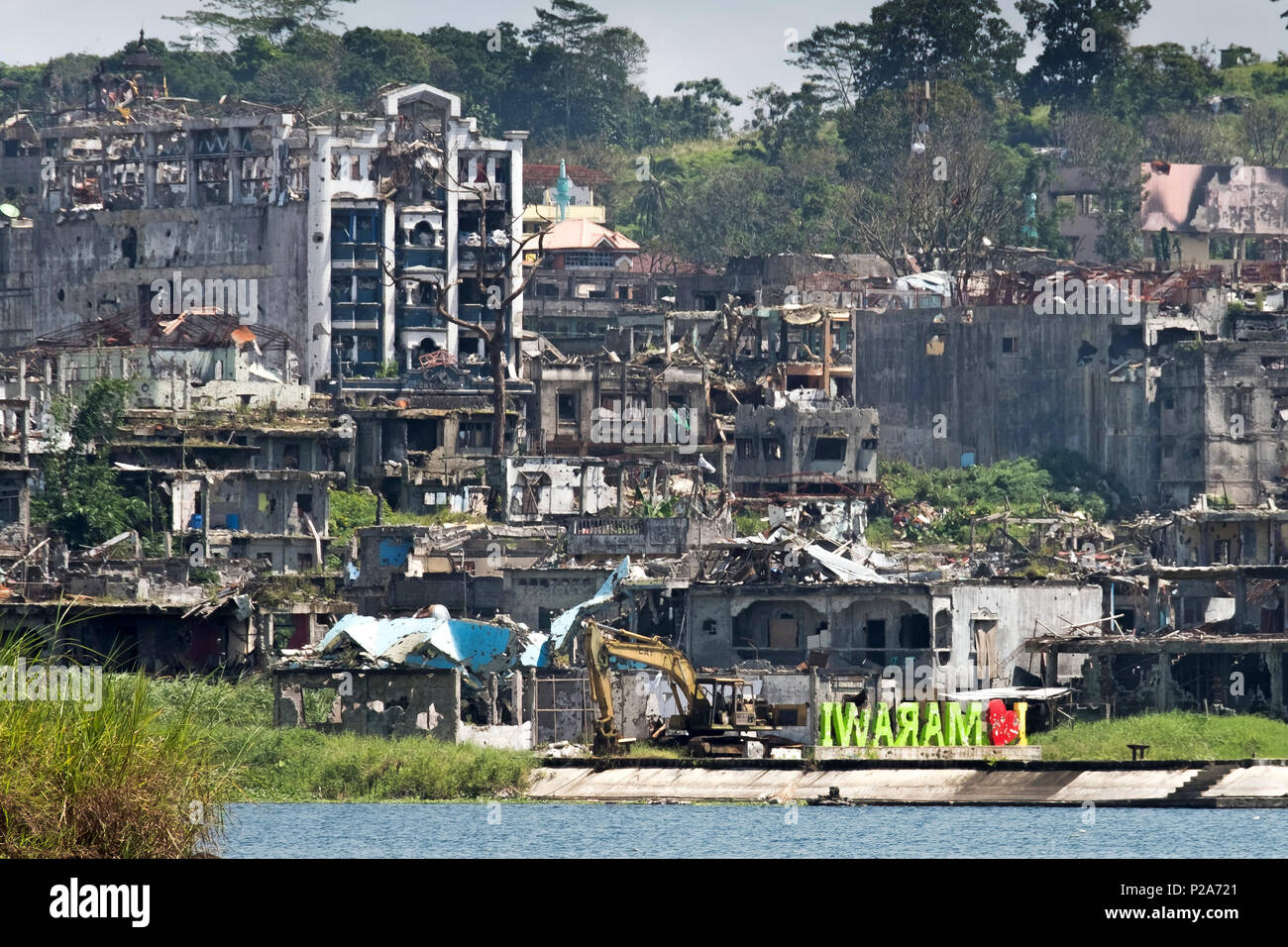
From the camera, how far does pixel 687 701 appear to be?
58.5 m

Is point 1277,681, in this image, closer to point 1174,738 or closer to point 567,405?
point 1174,738

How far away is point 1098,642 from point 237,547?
81.1 ft

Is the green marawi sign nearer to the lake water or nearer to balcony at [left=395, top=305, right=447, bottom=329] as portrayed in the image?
the lake water

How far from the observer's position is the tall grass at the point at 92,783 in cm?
2781

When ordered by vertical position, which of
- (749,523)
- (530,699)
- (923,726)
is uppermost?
(749,523)

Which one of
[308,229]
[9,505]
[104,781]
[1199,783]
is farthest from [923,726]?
[308,229]

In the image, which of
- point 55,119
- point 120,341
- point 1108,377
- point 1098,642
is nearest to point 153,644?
point 1098,642

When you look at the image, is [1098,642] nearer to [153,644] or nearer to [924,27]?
[153,644]

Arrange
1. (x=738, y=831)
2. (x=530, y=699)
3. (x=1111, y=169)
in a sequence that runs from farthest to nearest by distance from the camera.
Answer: (x=1111, y=169), (x=530, y=699), (x=738, y=831)

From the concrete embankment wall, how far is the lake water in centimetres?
37

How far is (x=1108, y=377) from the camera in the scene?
88000 mm

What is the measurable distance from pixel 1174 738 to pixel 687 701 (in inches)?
440

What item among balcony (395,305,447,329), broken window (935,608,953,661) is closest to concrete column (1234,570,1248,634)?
broken window (935,608,953,661)

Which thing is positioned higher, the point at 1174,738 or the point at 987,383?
the point at 987,383
